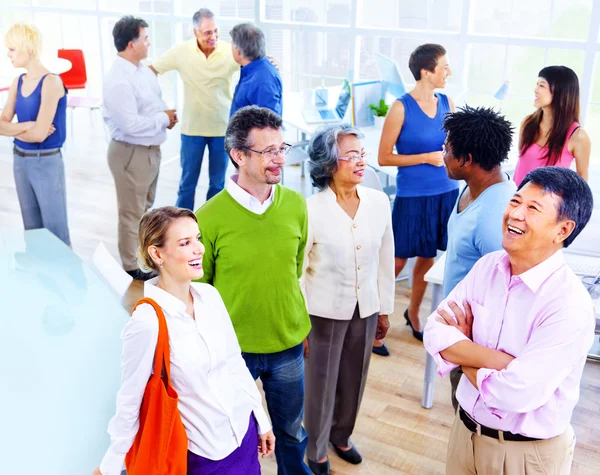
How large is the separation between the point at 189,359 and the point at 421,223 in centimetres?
229

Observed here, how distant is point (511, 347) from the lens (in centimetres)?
167

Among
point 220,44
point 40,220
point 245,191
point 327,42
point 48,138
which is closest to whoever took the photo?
point 245,191

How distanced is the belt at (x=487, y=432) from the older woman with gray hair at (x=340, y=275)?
752mm

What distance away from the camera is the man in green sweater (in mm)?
2146

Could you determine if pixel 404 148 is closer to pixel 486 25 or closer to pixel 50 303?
pixel 50 303

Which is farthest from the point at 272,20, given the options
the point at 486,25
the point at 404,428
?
the point at 404,428

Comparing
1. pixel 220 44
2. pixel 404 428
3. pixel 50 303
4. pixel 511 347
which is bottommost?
pixel 404 428

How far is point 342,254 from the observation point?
245 centimetres

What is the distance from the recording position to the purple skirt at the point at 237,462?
5.78ft

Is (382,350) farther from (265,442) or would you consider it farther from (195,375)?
(195,375)

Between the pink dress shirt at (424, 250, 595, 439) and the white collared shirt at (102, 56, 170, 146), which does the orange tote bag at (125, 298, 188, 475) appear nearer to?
the pink dress shirt at (424, 250, 595, 439)

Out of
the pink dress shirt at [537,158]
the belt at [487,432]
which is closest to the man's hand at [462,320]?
the belt at [487,432]

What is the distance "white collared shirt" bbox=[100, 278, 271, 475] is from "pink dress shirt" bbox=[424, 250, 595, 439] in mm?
546

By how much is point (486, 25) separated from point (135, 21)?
9.13 ft
